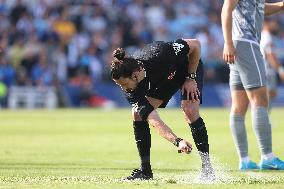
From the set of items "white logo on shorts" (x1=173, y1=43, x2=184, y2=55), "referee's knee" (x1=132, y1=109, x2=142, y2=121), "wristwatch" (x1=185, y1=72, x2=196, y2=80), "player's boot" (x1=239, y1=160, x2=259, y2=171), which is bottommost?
"player's boot" (x1=239, y1=160, x2=259, y2=171)

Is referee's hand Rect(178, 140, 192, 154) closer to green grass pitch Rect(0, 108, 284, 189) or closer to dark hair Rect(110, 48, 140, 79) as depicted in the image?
green grass pitch Rect(0, 108, 284, 189)

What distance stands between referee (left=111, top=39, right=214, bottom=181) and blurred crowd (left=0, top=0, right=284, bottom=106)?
19.7 meters

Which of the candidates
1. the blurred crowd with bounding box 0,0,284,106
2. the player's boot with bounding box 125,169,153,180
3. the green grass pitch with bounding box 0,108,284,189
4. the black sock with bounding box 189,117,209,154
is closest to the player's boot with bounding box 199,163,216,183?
the green grass pitch with bounding box 0,108,284,189

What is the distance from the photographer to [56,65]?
97.8 ft

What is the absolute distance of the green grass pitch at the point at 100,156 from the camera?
839 cm

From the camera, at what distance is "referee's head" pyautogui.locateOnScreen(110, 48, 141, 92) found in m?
8.12

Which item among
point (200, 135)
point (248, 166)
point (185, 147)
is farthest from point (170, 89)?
point (248, 166)

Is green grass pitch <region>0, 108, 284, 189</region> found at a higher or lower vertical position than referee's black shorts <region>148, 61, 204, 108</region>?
lower

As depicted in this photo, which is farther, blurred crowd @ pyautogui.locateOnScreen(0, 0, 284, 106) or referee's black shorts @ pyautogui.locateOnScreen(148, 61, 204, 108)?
blurred crowd @ pyautogui.locateOnScreen(0, 0, 284, 106)

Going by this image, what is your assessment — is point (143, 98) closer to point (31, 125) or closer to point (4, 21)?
A: point (31, 125)

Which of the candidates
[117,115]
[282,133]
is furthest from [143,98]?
[117,115]

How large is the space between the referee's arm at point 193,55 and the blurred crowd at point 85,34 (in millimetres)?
19713

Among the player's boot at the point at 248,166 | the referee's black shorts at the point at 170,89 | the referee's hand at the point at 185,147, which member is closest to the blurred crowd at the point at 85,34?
the player's boot at the point at 248,166

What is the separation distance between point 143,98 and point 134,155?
4155mm
